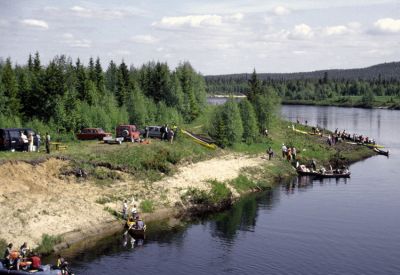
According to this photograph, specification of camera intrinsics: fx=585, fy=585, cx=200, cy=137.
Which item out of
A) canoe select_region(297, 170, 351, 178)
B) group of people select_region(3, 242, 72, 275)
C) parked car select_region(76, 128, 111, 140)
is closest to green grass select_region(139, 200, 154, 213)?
group of people select_region(3, 242, 72, 275)

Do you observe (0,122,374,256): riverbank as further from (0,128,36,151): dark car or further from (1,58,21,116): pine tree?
(1,58,21,116): pine tree

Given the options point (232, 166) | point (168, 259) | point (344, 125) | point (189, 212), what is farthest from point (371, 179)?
point (344, 125)

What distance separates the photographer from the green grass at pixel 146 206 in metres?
49.2

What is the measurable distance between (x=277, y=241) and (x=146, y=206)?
39.0 feet

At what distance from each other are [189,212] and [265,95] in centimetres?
4770

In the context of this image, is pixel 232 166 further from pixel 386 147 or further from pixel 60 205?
pixel 386 147

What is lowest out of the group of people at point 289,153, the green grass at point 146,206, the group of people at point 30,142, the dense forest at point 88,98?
the green grass at point 146,206

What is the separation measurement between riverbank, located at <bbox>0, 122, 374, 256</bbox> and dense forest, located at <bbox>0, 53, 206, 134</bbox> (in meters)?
13.6

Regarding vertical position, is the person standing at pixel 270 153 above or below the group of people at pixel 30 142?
below

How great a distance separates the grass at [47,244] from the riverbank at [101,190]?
355 mm

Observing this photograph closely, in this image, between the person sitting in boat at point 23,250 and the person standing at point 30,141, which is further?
the person standing at point 30,141

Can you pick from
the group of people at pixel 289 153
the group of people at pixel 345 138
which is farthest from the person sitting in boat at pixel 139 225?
the group of people at pixel 345 138

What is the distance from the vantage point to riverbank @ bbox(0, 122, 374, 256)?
41.9 metres

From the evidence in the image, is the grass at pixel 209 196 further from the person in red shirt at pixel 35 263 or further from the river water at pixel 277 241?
the person in red shirt at pixel 35 263
